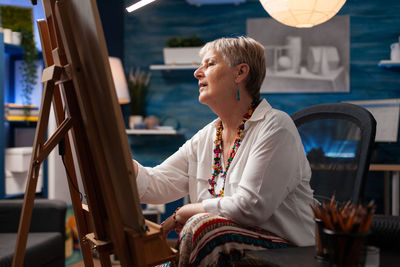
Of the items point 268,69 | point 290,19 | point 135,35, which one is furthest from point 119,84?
point 290,19

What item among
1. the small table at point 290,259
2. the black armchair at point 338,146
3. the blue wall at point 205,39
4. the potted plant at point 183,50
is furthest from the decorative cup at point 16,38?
the small table at point 290,259

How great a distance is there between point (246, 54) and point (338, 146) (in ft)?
1.80

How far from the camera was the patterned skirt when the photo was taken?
1.34m

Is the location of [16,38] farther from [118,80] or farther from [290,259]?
[290,259]

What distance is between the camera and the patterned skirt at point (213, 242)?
1.34 metres

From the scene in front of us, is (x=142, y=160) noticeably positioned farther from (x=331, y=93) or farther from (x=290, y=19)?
(x=290, y=19)

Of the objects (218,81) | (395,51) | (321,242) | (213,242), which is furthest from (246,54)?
(395,51)

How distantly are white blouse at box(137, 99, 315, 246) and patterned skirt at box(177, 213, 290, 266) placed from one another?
69 millimetres

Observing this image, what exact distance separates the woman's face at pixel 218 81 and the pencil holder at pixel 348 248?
896mm

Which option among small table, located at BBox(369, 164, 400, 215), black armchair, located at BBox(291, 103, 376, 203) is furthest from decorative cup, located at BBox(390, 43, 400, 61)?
black armchair, located at BBox(291, 103, 376, 203)

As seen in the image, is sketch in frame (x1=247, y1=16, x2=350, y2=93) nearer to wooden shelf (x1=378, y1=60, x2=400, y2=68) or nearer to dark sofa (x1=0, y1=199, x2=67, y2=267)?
wooden shelf (x1=378, y1=60, x2=400, y2=68)

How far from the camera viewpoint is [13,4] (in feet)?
11.3

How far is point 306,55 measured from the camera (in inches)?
158

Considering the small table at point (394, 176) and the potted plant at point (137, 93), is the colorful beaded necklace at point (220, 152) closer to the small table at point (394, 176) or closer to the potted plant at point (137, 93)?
the small table at point (394, 176)
